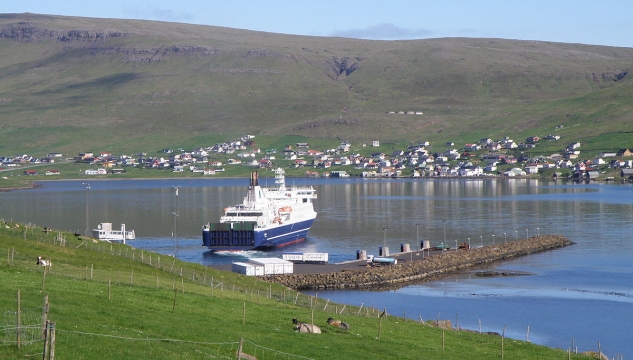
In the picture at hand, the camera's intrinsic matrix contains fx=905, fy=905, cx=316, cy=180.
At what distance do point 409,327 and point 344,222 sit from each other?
7353 cm

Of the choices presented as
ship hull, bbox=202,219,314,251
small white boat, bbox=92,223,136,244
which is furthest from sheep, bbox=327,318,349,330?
small white boat, bbox=92,223,136,244

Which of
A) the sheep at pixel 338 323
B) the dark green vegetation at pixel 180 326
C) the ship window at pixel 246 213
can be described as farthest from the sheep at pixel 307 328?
the ship window at pixel 246 213

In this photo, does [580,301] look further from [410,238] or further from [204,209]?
[204,209]

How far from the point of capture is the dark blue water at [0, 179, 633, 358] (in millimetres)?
45844

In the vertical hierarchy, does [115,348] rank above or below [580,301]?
above

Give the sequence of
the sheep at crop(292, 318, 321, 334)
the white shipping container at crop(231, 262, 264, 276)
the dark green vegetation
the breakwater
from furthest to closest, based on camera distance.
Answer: the white shipping container at crop(231, 262, 264, 276), the breakwater, the sheep at crop(292, 318, 321, 334), the dark green vegetation

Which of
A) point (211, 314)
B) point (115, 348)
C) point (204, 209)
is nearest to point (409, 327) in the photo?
point (211, 314)

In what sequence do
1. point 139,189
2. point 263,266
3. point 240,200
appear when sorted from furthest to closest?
point 139,189, point 240,200, point 263,266

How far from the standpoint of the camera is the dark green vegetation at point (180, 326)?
19.1 metres

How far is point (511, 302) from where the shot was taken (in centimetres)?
4997

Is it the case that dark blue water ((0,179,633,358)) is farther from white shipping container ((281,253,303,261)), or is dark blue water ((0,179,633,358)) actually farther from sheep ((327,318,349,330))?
sheep ((327,318,349,330))

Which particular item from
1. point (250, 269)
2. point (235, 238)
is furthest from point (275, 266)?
point (235, 238)

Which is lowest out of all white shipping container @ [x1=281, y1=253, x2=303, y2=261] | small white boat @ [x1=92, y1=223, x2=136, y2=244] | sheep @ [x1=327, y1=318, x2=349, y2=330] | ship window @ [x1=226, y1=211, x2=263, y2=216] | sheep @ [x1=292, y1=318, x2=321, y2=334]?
white shipping container @ [x1=281, y1=253, x2=303, y2=261]

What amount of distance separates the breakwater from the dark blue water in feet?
6.07
